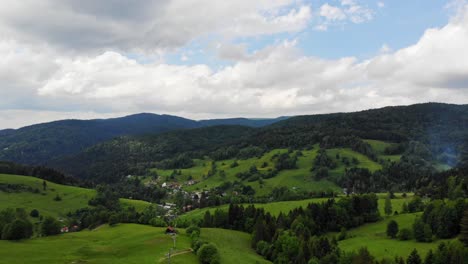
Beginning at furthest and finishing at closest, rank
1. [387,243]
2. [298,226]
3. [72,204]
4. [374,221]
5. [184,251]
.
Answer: [72,204]
[374,221]
[298,226]
[387,243]
[184,251]

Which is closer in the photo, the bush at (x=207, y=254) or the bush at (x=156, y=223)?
the bush at (x=207, y=254)

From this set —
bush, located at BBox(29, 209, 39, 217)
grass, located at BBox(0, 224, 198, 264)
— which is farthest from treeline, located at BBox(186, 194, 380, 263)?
bush, located at BBox(29, 209, 39, 217)

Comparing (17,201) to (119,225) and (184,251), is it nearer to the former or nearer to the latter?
(119,225)

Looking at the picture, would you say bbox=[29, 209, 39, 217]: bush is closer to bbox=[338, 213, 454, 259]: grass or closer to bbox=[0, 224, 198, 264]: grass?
bbox=[0, 224, 198, 264]: grass

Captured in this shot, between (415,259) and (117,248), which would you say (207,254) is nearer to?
(117,248)

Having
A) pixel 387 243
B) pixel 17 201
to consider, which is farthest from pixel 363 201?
pixel 17 201

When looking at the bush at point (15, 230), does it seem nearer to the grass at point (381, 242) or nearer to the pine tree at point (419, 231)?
the grass at point (381, 242)

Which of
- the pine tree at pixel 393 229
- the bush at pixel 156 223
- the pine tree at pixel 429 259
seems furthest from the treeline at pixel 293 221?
the pine tree at pixel 429 259
